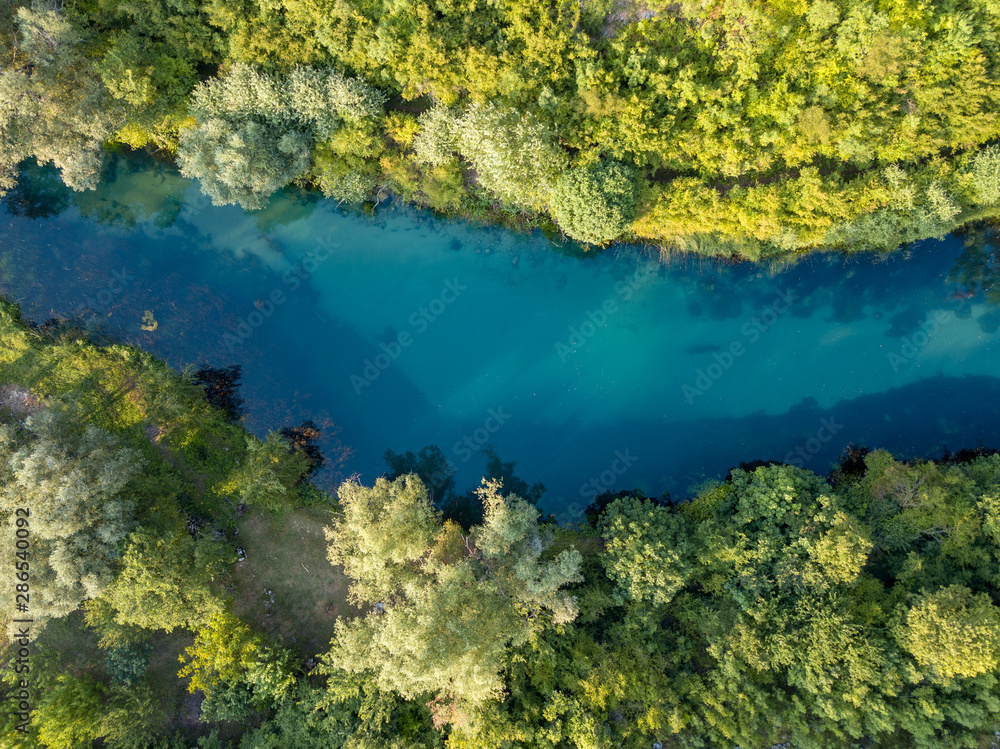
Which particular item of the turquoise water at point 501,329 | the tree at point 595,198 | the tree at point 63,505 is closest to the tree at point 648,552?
the turquoise water at point 501,329

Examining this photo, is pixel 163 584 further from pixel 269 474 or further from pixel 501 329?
pixel 501 329

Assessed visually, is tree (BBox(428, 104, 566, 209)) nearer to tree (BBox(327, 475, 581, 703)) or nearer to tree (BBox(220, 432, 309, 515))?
tree (BBox(327, 475, 581, 703))

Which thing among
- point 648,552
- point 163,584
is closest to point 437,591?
point 648,552

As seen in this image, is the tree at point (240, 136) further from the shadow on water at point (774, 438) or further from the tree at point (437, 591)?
the shadow on water at point (774, 438)

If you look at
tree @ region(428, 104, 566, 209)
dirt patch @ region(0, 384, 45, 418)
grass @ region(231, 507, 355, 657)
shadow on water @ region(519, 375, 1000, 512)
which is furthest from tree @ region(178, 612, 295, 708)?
tree @ region(428, 104, 566, 209)

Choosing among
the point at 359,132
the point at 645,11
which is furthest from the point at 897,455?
the point at 359,132
